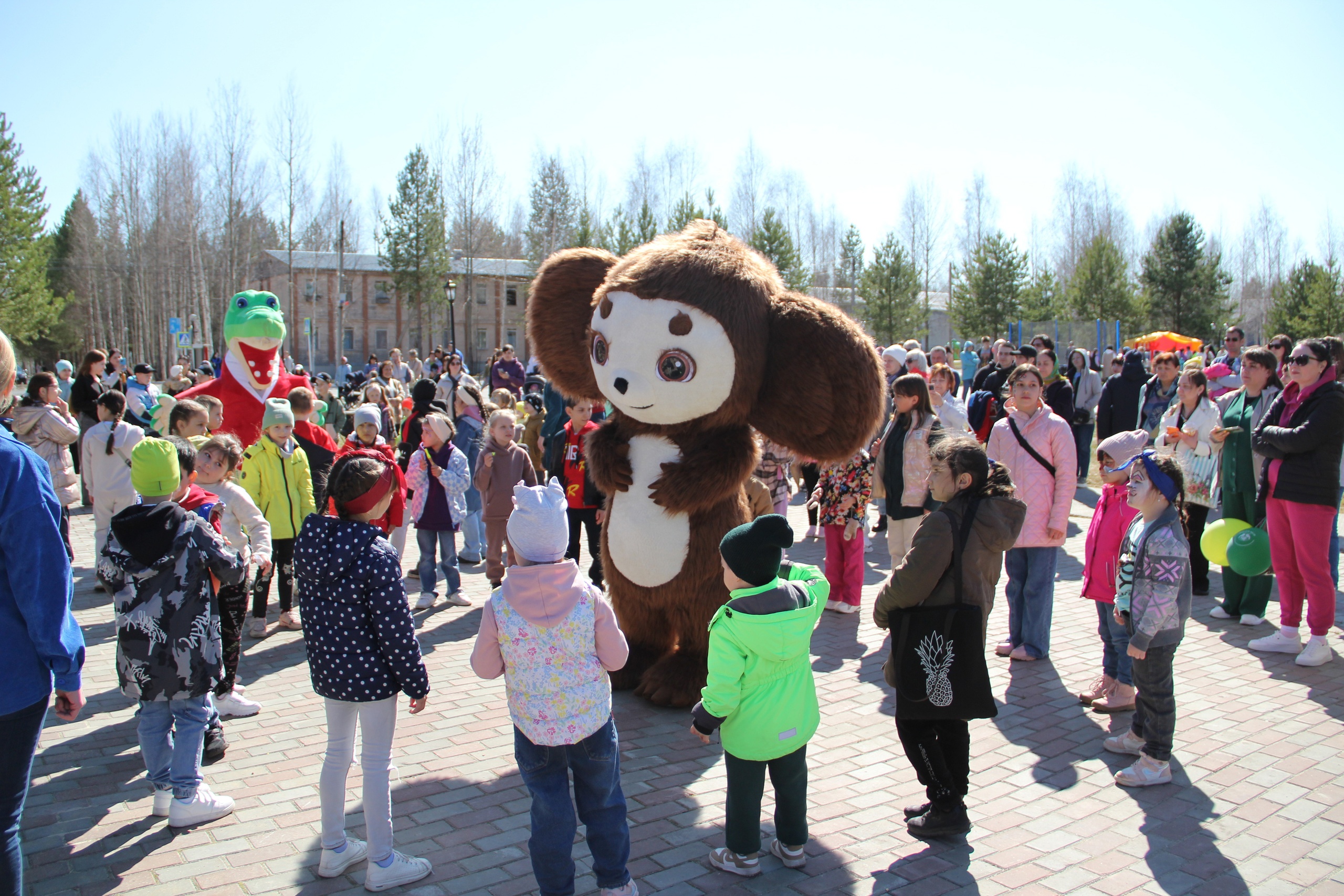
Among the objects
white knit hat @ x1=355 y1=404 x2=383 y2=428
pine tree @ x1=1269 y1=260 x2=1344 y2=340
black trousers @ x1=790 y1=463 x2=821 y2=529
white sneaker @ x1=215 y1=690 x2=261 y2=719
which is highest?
pine tree @ x1=1269 y1=260 x2=1344 y2=340

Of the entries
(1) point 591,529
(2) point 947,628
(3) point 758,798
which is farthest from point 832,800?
(1) point 591,529

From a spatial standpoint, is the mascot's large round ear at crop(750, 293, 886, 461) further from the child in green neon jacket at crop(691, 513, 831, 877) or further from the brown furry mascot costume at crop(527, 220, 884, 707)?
the child in green neon jacket at crop(691, 513, 831, 877)

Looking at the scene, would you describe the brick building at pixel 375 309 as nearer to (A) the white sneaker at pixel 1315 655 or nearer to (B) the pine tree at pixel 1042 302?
(B) the pine tree at pixel 1042 302

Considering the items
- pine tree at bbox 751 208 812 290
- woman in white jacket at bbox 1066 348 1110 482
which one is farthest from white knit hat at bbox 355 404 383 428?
pine tree at bbox 751 208 812 290

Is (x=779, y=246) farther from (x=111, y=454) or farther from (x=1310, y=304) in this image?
(x=111, y=454)

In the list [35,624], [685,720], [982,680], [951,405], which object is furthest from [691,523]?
[951,405]

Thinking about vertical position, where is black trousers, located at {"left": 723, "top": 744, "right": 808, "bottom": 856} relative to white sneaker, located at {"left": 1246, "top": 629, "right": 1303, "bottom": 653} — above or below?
above

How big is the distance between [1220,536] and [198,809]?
21.7ft

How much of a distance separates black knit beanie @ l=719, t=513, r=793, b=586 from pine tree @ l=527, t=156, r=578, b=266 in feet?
159

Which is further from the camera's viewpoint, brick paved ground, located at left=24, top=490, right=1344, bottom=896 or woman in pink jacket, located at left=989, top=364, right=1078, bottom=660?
woman in pink jacket, located at left=989, top=364, right=1078, bottom=660

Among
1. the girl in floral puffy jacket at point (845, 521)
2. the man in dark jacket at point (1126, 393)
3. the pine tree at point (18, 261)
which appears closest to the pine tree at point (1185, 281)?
the man in dark jacket at point (1126, 393)

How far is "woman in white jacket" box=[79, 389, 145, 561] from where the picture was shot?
22.4 ft

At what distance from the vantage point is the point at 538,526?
9.50 feet

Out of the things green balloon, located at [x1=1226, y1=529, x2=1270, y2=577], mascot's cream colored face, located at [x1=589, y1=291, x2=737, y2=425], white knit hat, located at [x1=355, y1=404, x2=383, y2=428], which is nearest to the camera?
mascot's cream colored face, located at [x1=589, y1=291, x2=737, y2=425]
